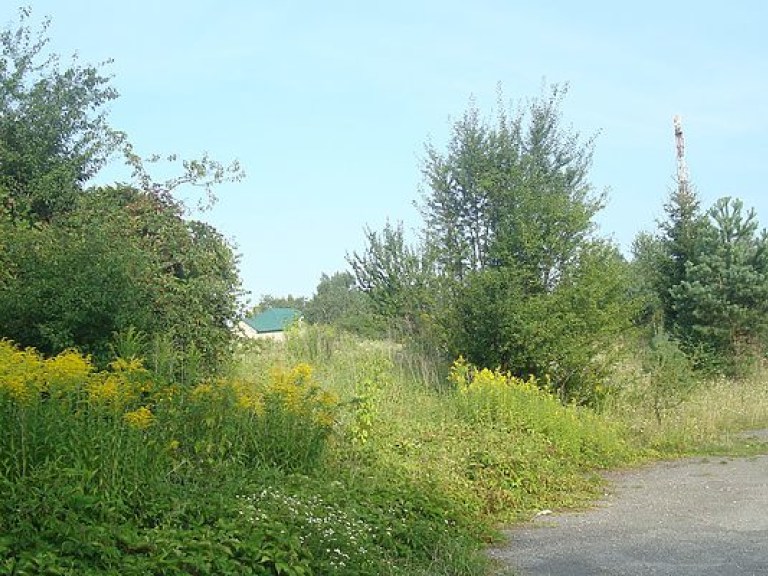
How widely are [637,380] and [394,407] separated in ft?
26.0

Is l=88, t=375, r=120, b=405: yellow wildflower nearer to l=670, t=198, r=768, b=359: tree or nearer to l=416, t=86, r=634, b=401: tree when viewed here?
l=416, t=86, r=634, b=401: tree

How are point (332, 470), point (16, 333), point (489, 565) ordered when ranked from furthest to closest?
point (16, 333) → point (332, 470) → point (489, 565)

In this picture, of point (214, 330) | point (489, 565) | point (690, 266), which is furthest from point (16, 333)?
point (690, 266)

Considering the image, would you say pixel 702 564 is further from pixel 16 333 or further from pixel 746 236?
pixel 746 236

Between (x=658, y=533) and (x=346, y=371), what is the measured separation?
6.69 m

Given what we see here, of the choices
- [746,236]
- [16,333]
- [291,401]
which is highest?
[746,236]

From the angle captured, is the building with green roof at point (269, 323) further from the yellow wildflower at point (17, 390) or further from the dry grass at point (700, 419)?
the yellow wildflower at point (17, 390)

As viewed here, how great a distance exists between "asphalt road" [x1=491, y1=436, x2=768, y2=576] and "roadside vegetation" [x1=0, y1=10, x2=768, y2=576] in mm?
519

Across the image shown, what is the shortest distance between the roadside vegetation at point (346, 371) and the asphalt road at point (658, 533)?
1.70ft

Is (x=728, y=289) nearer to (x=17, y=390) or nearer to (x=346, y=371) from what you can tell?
(x=346, y=371)

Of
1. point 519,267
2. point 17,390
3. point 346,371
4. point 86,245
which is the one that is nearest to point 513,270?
point 519,267

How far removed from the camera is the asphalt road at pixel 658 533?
8.02 metres

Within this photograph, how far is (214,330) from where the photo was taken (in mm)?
14805

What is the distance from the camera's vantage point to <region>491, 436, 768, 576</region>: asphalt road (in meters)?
8.02
